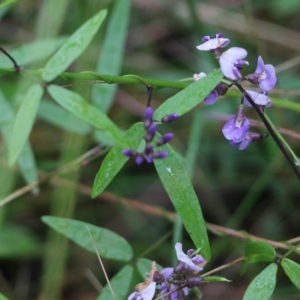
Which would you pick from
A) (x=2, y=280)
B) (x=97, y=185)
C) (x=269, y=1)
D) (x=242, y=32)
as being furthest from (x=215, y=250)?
(x=269, y=1)

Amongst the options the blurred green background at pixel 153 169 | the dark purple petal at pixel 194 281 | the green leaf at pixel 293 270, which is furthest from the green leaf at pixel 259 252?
the blurred green background at pixel 153 169

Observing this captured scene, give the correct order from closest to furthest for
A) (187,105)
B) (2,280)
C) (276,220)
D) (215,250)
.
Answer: (187,105) → (215,250) → (2,280) → (276,220)

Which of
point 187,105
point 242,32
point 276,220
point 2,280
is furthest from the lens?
point 242,32

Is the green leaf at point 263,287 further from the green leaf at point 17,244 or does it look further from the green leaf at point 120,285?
the green leaf at point 17,244

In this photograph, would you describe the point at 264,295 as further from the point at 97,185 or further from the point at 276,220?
the point at 276,220

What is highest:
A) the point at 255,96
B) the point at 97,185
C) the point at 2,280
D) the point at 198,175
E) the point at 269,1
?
the point at 269,1

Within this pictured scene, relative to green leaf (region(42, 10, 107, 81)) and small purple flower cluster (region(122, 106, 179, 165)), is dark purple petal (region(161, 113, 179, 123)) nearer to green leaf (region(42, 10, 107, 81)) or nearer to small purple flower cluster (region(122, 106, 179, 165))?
small purple flower cluster (region(122, 106, 179, 165))

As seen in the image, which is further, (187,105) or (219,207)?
(219,207)

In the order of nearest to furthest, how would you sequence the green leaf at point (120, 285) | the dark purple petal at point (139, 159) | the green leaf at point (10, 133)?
the dark purple petal at point (139, 159) → the green leaf at point (120, 285) → the green leaf at point (10, 133)
